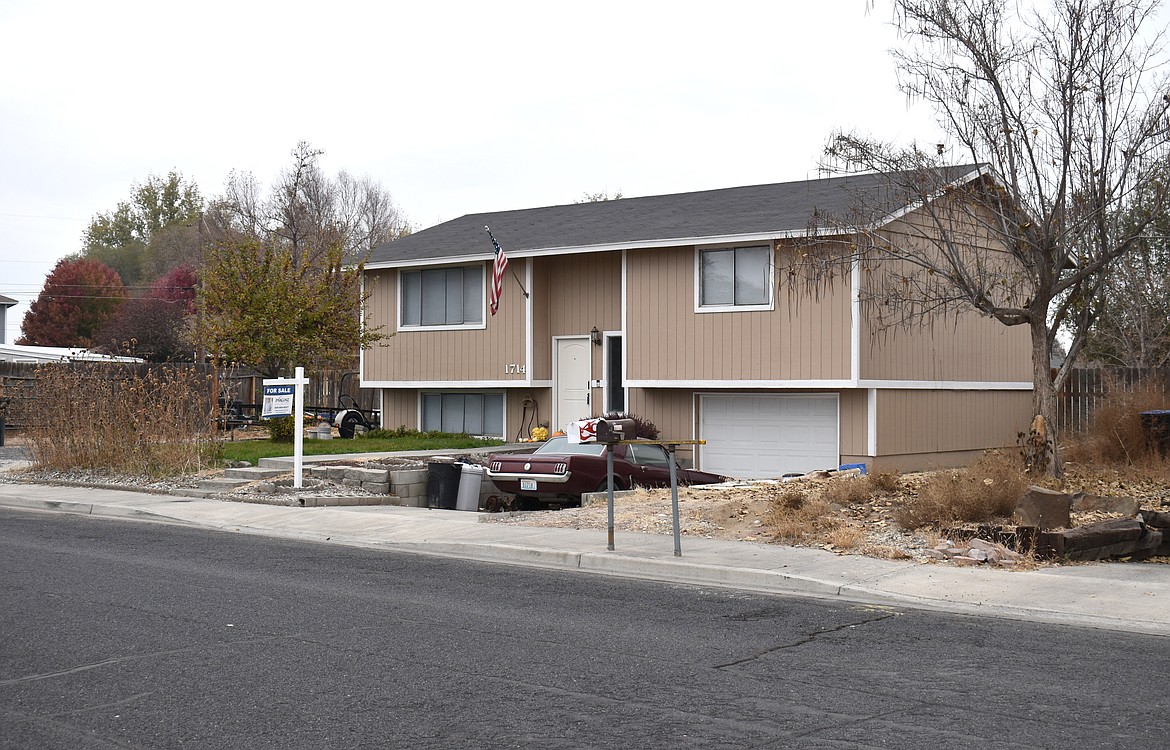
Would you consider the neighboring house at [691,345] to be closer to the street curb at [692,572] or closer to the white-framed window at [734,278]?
the white-framed window at [734,278]

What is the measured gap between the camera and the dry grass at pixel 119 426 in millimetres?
20797

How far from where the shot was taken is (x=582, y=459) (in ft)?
59.1

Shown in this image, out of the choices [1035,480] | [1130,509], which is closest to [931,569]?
[1130,509]

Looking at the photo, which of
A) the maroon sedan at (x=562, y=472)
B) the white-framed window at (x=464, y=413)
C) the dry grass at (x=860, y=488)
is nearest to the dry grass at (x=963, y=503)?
the dry grass at (x=860, y=488)

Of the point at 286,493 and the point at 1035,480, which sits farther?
the point at 286,493

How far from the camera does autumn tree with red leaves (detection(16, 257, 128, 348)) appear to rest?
223ft

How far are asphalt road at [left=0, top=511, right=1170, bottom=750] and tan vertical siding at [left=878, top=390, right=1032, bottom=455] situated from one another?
1241 cm

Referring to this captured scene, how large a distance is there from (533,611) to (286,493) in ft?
31.7

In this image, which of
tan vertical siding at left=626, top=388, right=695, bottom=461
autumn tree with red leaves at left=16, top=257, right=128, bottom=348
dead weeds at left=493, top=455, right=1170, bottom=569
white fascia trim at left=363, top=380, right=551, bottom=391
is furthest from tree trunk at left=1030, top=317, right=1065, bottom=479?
autumn tree with red leaves at left=16, top=257, right=128, bottom=348

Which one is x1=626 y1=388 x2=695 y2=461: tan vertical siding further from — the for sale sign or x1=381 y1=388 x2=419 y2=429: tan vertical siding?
the for sale sign

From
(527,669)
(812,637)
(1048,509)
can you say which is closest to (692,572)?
(812,637)

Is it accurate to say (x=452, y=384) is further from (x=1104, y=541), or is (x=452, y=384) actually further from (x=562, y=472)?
(x=1104, y=541)

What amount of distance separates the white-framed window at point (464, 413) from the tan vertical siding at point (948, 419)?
9250mm

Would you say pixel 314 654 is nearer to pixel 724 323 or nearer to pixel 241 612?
pixel 241 612
